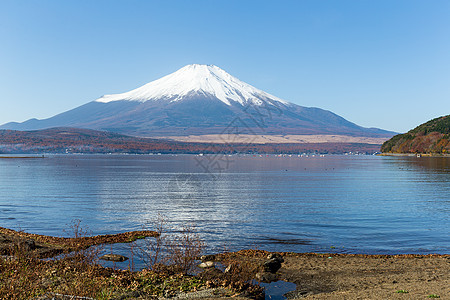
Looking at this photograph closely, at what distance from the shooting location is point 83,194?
57.6 meters

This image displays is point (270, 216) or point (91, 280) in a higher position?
point (91, 280)

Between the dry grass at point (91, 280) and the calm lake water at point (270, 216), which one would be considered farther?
the calm lake water at point (270, 216)

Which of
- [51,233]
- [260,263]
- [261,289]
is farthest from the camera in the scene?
[51,233]

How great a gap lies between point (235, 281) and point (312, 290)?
3.12 metres

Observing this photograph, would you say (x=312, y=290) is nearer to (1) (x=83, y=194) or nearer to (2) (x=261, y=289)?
(2) (x=261, y=289)

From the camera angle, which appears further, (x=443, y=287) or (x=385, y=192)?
(x=385, y=192)

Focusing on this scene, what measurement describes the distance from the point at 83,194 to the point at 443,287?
4899 cm

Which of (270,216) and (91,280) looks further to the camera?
(270,216)

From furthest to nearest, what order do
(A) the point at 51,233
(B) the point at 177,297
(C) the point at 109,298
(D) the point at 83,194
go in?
(D) the point at 83,194 < (A) the point at 51,233 < (B) the point at 177,297 < (C) the point at 109,298

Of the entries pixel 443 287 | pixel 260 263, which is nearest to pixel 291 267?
pixel 260 263

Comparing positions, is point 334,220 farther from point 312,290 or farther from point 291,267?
point 312,290

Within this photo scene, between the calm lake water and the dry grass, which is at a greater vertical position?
the dry grass

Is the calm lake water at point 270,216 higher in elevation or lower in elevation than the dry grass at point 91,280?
lower

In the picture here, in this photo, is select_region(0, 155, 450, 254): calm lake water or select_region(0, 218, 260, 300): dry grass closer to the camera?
select_region(0, 218, 260, 300): dry grass
